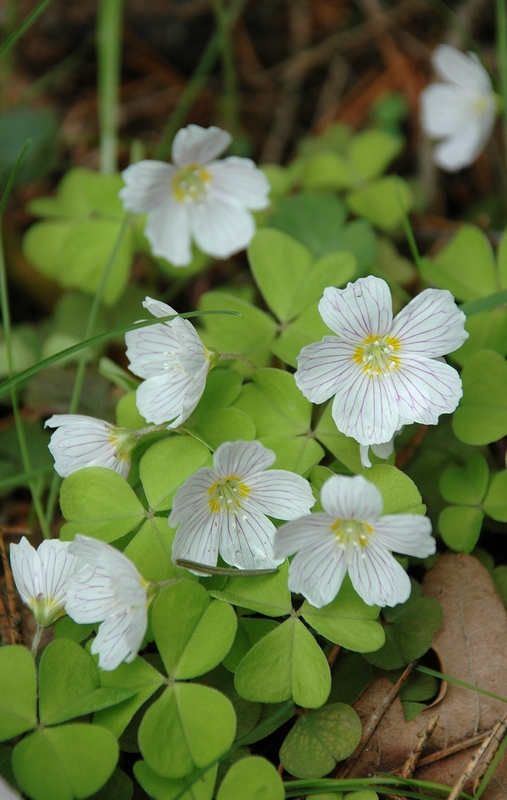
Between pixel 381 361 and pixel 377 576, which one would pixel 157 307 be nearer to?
pixel 381 361

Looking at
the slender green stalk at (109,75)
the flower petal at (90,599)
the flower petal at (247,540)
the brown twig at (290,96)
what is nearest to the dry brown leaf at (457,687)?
the flower petal at (247,540)

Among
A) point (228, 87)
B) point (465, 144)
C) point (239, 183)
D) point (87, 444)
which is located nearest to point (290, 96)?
point (228, 87)

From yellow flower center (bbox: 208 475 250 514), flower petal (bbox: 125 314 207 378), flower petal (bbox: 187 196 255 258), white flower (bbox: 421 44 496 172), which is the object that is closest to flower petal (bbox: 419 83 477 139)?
white flower (bbox: 421 44 496 172)

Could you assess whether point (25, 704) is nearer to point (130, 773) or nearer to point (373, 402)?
point (130, 773)

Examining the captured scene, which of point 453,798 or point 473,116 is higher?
point 473,116

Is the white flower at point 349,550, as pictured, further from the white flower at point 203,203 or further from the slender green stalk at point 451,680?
the white flower at point 203,203

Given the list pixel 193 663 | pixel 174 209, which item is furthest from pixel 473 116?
pixel 193 663
